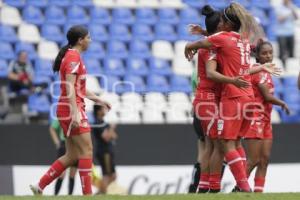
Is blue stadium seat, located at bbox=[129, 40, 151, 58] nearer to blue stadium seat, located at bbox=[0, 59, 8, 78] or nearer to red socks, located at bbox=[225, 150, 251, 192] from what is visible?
blue stadium seat, located at bbox=[0, 59, 8, 78]

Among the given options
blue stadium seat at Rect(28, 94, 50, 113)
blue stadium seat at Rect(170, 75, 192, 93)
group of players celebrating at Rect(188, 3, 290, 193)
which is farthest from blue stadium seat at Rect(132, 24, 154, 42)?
group of players celebrating at Rect(188, 3, 290, 193)

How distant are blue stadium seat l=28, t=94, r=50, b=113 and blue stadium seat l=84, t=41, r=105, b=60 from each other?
148 centimetres

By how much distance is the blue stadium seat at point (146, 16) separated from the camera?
17.5 meters

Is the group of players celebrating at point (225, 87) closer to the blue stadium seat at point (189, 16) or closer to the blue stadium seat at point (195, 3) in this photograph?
the blue stadium seat at point (189, 16)

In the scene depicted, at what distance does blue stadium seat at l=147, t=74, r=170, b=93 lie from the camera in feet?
53.7

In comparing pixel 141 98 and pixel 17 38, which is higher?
pixel 17 38

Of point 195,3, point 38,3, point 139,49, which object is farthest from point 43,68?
point 195,3

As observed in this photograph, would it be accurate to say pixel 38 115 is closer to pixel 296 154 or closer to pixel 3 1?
pixel 3 1

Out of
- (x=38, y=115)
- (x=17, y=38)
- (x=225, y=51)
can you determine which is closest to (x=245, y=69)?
(x=225, y=51)

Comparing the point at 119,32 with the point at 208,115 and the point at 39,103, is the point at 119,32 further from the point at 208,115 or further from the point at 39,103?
the point at 208,115

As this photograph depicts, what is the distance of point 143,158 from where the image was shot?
14.9 m

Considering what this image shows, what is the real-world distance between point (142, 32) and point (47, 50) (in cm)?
179

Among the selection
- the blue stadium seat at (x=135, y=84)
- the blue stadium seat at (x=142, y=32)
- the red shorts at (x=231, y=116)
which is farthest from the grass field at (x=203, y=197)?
the blue stadium seat at (x=142, y=32)

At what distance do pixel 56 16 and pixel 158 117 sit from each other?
10.6 feet
